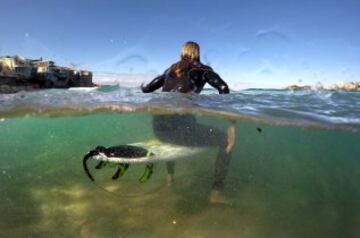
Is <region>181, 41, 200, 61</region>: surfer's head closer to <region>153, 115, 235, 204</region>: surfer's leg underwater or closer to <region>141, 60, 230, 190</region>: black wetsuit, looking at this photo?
<region>141, 60, 230, 190</region>: black wetsuit

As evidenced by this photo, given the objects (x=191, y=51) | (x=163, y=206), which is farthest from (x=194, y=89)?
(x=163, y=206)

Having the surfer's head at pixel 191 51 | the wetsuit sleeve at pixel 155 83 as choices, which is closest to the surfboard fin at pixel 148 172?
the wetsuit sleeve at pixel 155 83

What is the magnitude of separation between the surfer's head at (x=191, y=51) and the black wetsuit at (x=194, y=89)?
12 centimetres

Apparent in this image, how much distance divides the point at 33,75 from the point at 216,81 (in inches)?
2295

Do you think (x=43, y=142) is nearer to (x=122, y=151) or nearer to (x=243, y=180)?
(x=243, y=180)

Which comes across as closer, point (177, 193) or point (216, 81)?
point (216, 81)

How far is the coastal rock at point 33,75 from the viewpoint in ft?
183

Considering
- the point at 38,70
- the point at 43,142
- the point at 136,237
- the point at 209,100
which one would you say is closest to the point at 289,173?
the point at 209,100

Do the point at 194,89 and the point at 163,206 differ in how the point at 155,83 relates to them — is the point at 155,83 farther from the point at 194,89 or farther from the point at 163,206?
the point at 163,206

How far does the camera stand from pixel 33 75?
2343 inches

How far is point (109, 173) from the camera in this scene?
44.7 feet

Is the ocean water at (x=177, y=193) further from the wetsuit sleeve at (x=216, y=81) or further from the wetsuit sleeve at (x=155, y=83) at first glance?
the wetsuit sleeve at (x=216, y=81)

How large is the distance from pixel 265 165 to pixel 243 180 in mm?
10893

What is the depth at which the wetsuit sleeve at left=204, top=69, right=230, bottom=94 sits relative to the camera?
727 cm
